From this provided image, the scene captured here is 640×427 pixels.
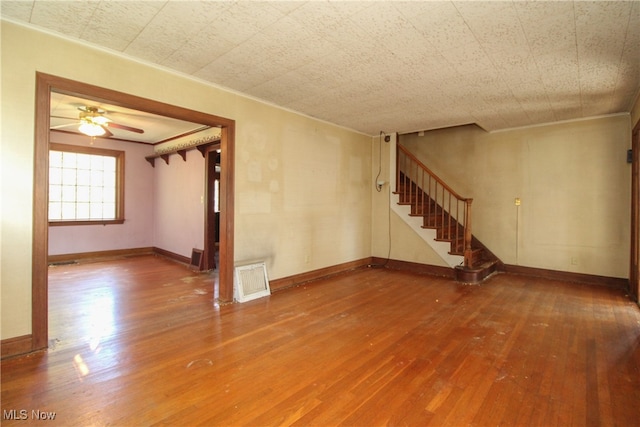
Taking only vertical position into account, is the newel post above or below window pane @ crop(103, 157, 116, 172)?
below

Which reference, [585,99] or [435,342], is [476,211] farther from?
[435,342]

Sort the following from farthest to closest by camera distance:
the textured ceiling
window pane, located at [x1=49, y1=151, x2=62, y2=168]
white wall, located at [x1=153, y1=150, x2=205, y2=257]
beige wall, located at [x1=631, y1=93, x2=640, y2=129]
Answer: window pane, located at [x1=49, y1=151, x2=62, y2=168], white wall, located at [x1=153, y1=150, x2=205, y2=257], beige wall, located at [x1=631, y1=93, x2=640, y2=129], the textured ceiling

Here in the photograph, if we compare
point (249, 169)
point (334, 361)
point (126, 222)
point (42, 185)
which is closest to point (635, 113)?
point (334, 361)

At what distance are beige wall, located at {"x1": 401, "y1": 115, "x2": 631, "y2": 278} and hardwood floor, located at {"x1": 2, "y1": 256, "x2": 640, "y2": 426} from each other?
3.10 feet

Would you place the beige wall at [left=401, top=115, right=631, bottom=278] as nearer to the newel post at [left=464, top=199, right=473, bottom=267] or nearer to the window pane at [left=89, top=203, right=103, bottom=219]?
the newel post at [left=464, top=199, right=473, bottom=267]

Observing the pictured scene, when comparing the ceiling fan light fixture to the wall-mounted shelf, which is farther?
the wall-mounted shelf

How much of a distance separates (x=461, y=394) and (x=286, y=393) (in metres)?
1.16

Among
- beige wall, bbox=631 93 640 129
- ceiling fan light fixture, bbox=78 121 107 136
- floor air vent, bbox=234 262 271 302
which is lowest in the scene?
floor air vent, bbox=234 262 271 302

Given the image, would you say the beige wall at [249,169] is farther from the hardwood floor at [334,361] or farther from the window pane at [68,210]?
the window pane at [68,210]

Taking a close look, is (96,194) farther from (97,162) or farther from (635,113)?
(635,113)

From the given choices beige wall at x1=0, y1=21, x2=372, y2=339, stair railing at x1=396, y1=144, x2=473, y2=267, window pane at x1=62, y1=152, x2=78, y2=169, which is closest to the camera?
beige wall at x1=0, y1=21, x2=372, y2=339

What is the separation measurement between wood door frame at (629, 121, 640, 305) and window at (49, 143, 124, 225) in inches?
360

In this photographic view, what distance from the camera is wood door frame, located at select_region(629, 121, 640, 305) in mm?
4059

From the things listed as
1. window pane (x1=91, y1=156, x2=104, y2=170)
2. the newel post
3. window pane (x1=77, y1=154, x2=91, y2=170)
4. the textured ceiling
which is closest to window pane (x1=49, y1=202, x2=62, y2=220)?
window pane (x1=77, y1=154, x2=91, y2=170)
